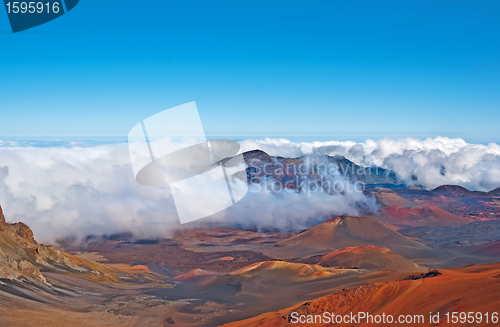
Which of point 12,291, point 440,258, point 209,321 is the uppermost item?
point 12,291

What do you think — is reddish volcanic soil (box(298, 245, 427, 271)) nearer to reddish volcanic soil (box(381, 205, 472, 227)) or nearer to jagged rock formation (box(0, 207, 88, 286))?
jagged rock formation (box(0, 207, 88, 286))

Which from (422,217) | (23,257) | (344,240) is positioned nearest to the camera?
(23,257)

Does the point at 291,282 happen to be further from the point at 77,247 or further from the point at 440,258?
the point at 77,247

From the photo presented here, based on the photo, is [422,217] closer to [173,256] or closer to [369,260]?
[369,260]

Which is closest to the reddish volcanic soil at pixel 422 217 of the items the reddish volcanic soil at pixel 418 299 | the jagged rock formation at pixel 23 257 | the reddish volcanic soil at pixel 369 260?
the reddish volcanic soil at pixel 369 260

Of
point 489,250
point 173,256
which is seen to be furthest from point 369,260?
point 173,256

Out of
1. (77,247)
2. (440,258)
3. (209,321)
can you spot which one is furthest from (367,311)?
(77,247)

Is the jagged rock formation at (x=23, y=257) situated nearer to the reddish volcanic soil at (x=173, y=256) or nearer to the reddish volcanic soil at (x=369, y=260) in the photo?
the reddish volcanic soil at (x=173, y=256)
